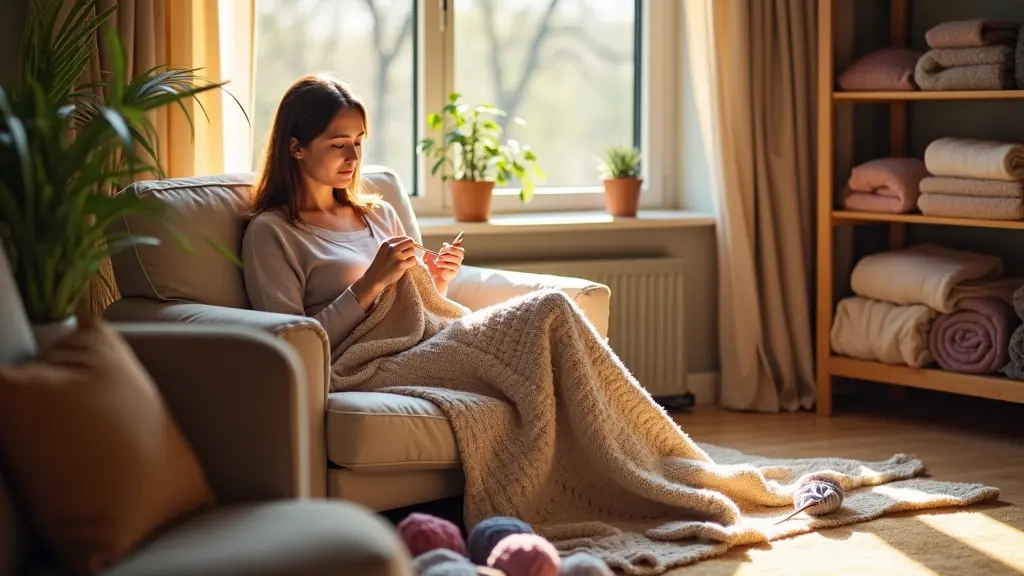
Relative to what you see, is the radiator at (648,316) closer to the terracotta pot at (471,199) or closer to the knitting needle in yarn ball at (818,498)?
the terracotta pot at (471,199)

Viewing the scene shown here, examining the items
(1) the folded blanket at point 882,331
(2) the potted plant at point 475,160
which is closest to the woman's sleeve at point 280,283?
(2) the potted plant at point 475,160

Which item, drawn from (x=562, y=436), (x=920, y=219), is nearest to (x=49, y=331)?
(x=562, y=436)

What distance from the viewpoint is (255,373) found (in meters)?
1.99

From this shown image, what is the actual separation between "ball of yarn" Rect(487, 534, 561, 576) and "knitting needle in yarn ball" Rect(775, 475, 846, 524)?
0.95 metres

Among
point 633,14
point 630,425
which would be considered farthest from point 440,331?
point 633,14

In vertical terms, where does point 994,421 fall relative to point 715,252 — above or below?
below

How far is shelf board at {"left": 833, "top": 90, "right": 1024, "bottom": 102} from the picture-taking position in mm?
3853

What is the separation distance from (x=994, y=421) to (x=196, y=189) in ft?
8.49

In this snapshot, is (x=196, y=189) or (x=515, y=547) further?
(x=196, y=189)

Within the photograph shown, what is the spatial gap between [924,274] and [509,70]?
4.84ft

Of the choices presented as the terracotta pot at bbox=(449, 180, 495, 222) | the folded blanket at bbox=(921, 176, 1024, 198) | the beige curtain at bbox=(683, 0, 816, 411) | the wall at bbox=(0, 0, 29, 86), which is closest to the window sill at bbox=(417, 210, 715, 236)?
the terracotta pot at bbox=(449, 180, 495, 222)

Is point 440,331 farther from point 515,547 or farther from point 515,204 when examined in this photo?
point 515,204

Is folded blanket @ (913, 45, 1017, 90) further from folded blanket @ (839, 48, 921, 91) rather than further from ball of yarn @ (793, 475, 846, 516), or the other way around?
ball of yarn @ (793, 475, 846, 516)

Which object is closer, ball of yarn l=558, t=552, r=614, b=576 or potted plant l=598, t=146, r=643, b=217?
ball of yarn l=558, t=552, r=614, b=576
